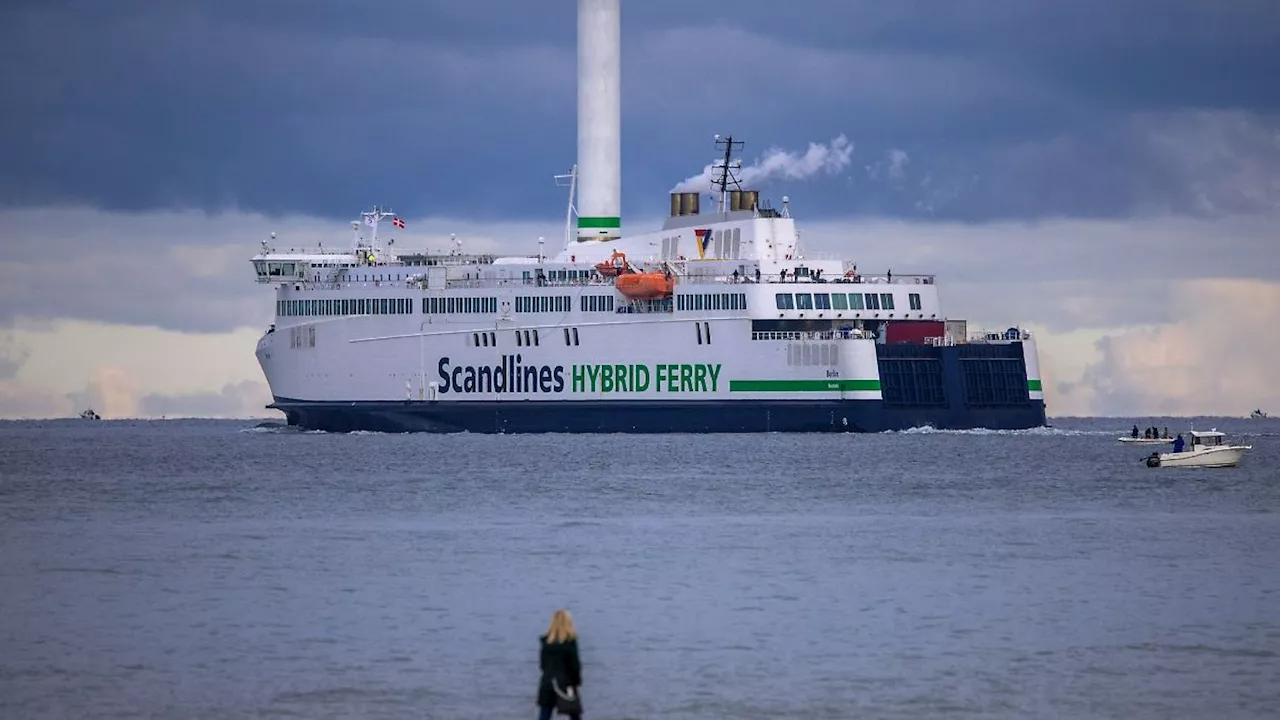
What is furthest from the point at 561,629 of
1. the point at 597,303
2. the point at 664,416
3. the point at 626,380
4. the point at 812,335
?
the point at 597,303

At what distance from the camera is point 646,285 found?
9875 centimetres

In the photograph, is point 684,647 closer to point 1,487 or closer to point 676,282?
point 1,487

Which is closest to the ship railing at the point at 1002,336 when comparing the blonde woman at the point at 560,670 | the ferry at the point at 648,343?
the ferry at the point at 648,343

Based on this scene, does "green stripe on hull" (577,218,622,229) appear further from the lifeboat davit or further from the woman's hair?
the woman's hair

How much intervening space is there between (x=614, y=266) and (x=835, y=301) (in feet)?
35.5

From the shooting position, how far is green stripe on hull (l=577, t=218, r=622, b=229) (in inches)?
4469

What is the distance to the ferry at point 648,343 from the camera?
96500 mm

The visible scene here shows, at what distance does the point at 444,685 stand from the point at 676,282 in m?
69.5

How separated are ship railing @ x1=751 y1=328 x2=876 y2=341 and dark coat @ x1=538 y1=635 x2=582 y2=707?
71873mm

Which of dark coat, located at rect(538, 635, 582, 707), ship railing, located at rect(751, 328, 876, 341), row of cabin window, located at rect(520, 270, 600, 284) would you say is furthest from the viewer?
row of cabin window, located at rect(520, 270, 600, 284)

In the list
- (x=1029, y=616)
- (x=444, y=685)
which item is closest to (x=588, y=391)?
(x=1029, y=616)

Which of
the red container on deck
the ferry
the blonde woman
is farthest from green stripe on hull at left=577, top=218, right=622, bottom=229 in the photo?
the blonde woman

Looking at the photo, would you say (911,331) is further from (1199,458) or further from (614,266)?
(1199,458)

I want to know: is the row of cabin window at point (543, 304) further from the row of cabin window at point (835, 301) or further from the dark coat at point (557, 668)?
the dark coat at point (557, 668)
